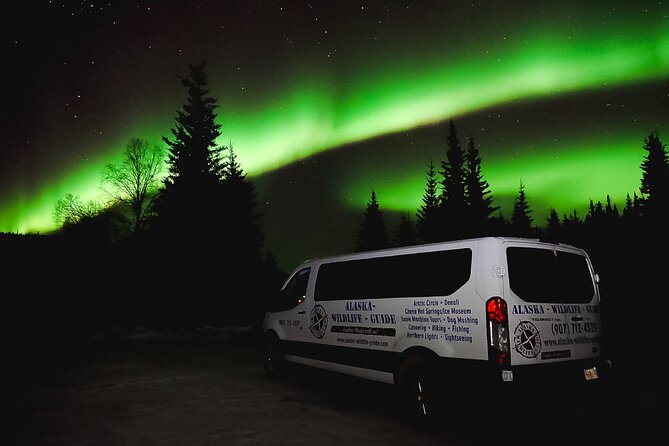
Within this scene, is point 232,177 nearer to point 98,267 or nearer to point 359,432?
point 98,267

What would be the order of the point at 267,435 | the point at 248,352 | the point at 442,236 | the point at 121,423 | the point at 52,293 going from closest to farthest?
the point at 267,435, the point at 121,423, the point at 248,352, the point at 52,293, the point at 442,236

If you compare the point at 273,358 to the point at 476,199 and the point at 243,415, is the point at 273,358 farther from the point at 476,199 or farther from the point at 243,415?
the point at 476,199

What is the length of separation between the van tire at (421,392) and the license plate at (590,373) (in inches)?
69.3

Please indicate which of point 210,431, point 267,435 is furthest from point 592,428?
point 210,431

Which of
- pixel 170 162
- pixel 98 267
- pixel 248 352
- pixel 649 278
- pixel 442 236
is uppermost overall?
pixel 170 162

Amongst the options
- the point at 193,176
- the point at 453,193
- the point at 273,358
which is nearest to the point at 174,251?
the point at 193,176

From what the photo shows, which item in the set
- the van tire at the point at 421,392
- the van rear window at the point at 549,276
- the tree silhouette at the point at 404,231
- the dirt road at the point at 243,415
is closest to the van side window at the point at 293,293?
the dirt road at the point at 243,415

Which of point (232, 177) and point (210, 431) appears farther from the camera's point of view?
point (232, 177)

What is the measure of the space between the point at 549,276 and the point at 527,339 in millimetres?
923

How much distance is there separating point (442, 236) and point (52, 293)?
39.3m

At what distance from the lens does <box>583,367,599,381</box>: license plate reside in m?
5.46

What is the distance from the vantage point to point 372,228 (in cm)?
6744

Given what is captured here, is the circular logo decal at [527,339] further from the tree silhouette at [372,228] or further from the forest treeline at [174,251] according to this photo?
the tree silhouette at [372,228]

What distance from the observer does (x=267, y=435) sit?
537 cm
